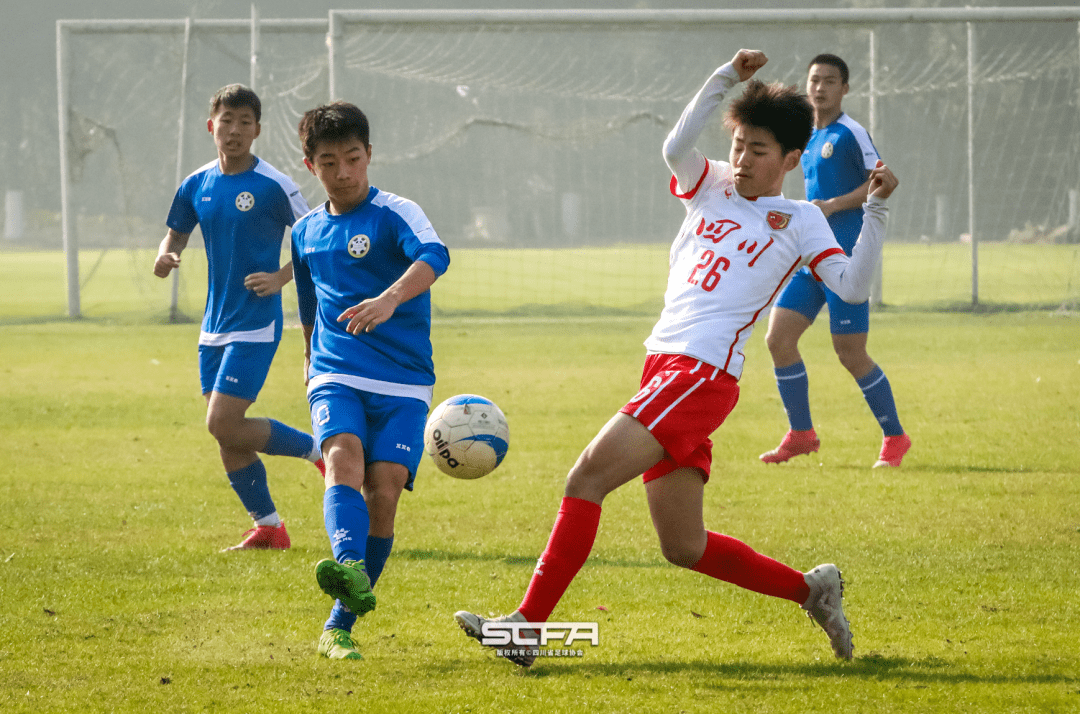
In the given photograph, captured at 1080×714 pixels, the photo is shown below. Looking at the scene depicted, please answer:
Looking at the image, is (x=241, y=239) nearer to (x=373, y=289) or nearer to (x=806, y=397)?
(x=373, y=289)

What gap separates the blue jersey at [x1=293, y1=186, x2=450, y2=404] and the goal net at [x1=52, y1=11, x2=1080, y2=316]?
8796 mm

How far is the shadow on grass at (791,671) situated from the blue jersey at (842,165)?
13.0 feet

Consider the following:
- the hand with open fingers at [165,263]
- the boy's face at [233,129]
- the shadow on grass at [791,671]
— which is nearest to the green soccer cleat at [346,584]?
the shadow on grass at [791,671]

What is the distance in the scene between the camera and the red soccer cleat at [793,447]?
7547 mm

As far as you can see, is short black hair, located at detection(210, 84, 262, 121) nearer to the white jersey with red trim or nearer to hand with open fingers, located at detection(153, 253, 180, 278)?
hand with open fingers, located at detection(153, 253, 180, 278)

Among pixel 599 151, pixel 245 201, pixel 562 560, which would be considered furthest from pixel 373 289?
pixel 599 151

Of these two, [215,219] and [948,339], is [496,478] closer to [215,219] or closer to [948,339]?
[215,219]

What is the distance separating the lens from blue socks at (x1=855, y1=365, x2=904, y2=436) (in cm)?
735

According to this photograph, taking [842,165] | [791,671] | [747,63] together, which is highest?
[747,63]

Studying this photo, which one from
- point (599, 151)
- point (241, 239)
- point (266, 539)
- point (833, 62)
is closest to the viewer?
point (266, 539)

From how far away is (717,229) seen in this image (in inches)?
152

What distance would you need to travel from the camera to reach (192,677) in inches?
143

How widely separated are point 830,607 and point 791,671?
0.26 m

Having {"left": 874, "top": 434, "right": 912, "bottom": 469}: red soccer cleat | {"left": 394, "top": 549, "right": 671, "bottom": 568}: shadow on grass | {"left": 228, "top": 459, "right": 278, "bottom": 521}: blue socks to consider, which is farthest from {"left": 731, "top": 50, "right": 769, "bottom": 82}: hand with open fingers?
{"left": 874, "top": 434, "right": 912, "bottom": 469}: red soccer cleat
